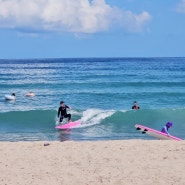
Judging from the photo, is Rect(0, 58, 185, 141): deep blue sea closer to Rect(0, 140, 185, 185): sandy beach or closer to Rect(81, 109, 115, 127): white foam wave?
Rect(81, 109, 115, 127): white foam wave

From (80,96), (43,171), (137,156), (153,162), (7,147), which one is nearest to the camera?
(43,171)

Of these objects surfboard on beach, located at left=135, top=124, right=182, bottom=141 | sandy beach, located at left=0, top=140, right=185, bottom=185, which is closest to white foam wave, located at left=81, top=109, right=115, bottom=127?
surfboard on beach, located at left=135, top=124, right=182, bottom=141

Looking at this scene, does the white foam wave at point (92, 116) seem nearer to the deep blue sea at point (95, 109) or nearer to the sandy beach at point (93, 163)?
the deep blue sea at point (95, 109)

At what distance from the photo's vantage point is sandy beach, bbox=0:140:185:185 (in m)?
8.54

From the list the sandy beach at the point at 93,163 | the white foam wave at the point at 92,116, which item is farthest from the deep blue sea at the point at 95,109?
the sandy beach at the point at 93,163

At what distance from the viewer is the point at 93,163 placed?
9.92 m

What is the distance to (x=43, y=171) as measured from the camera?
9289 mm

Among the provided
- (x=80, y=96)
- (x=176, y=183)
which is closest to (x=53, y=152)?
(x=176, y=183)

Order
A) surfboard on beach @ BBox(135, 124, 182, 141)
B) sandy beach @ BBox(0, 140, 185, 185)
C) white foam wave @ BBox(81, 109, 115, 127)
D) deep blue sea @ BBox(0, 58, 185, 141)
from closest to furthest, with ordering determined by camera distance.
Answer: sandy beach @ BBox(0, 140, 185, 185)
surfboard on beach @ BBox(135, 124, 182, 141)
deep blue sea @ BBox(0, 58, 185, 141)
white foam wave @ BBox(81, 109, 115, 127)

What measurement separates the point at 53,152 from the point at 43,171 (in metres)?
2.04

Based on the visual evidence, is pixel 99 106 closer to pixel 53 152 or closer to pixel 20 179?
pixel 53 152

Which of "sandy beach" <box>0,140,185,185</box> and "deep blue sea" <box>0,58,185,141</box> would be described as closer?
"sandy beach" <box>0,140,185,185</box>

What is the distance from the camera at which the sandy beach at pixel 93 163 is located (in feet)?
28.0

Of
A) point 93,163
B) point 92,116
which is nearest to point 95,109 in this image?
point 92,116
